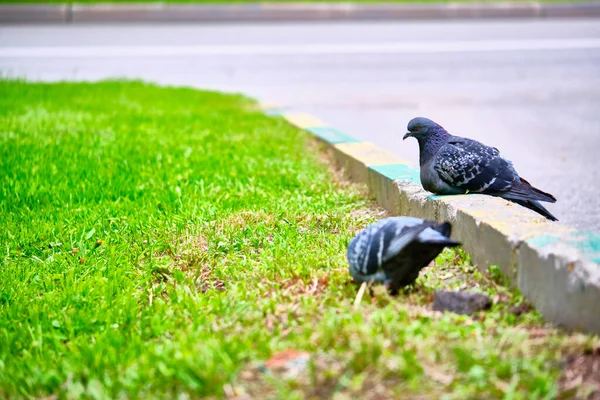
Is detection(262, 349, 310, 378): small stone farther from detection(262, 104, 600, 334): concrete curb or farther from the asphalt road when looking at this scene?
the asphalt road

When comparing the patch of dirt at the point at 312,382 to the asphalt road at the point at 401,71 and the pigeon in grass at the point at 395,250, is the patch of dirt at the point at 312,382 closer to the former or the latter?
the pigeon in grass at the point at 395,250

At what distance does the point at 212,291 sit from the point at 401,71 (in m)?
7.31

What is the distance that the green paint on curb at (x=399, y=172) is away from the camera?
444cm

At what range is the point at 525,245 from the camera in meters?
3.06

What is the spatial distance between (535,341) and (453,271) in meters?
0.84

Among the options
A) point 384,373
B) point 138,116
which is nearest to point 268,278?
point 384,373

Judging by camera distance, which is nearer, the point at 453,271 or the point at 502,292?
the point at 502,292

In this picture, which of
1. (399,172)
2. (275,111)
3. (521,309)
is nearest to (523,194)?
(399,172)

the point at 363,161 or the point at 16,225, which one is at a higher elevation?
the point at 363,161

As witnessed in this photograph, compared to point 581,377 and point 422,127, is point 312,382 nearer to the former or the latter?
point 581,377

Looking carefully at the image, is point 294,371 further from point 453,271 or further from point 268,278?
point 453,271

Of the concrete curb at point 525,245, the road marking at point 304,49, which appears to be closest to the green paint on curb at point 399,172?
the concrete curb at point 525,245

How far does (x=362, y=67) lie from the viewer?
1048cm

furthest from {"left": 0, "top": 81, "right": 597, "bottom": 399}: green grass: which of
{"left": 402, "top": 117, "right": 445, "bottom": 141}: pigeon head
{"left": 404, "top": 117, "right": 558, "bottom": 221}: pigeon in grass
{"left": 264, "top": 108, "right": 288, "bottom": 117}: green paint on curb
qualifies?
{"left": 264, "top": 108, "right": 288, "bottom": 117}: green paint on curb
